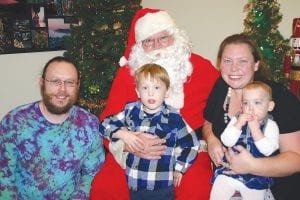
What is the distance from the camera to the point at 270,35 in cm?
339

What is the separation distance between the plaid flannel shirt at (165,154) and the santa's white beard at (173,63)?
0.57 m

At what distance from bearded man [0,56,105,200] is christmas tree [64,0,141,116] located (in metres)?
1.55

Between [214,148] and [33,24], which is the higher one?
[33,24]

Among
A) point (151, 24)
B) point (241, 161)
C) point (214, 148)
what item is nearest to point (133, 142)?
point (214, 148)

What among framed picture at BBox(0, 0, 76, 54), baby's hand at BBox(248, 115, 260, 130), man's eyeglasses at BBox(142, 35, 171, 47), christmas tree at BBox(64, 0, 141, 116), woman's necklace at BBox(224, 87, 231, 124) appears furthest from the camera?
framed picture at BBox(0, 0, 76, 54)

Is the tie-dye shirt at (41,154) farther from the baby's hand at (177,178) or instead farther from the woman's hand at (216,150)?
the woman's hand at (216,150)

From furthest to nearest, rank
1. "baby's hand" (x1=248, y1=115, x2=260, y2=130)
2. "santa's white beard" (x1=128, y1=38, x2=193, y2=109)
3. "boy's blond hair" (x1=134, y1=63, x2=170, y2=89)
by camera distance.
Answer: "santa's white beard" (x1=128, y1=38, x2=193, y2=109), "boy's blond hair" (x1=134, y1=63, x2=170, y2=89), "baby's hand" (x1=248, y1=115, x2=260, y2=130)

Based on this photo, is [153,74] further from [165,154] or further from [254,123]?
[254,123]

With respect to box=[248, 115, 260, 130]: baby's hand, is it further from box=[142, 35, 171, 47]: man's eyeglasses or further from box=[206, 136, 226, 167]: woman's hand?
box=[142, 35, 171, 47]: man's eyeglasses

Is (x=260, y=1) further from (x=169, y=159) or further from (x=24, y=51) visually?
(x=24, y=51)

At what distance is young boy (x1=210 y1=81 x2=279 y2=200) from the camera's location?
200 cm

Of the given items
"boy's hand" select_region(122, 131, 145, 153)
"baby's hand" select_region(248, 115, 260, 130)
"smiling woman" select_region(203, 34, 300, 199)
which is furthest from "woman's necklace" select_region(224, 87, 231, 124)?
"boy's hand" select_region(122, 131, 145, 153)

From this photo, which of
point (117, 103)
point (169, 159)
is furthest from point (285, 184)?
point (117, 103)

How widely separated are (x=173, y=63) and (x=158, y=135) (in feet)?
2.98
